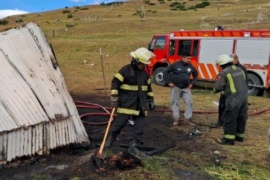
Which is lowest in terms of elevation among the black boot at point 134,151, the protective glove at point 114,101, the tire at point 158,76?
the tire at point 158,76

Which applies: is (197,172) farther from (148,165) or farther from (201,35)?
(201,35)

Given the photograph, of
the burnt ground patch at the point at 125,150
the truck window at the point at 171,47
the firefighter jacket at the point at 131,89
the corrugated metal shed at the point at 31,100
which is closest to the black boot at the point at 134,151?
the burnt ground patch at the point at 125,150

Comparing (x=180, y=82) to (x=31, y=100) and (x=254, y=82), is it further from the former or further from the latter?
(x=254, y=82)

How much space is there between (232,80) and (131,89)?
1996 millimetres

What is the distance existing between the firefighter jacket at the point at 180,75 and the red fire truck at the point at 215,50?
5.78m

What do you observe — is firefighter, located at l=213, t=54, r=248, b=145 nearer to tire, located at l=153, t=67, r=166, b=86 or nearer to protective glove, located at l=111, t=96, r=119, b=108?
protective glove, located at l=111, t=96, r=119, b=108

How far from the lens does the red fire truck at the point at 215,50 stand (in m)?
13.3

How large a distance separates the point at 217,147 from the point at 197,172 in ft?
4.71

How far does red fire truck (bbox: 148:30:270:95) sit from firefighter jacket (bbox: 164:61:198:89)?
5.78 meters

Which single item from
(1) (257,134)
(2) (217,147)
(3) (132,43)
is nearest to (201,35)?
(1) (257,134)

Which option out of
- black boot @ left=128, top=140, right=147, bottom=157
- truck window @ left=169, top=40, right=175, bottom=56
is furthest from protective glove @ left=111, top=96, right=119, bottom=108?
truck window @ left=169, top=40, right=175, bottom=56

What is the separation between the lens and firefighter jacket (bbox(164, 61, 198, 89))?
Result: 26.8 feet

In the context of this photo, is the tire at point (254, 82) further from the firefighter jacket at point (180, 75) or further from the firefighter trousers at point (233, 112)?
the firefighter trousers at point (233, 112)

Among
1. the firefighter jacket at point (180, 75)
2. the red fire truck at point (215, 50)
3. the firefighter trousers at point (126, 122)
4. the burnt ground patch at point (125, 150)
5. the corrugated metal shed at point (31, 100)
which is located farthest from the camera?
the red fire truck at point (215, 50)
